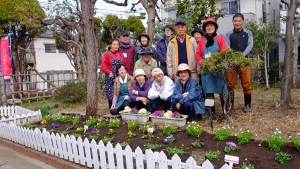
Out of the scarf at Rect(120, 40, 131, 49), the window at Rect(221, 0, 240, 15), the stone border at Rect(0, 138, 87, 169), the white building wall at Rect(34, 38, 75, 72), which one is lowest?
the stone border at Rect(0, 138, 87, 169)

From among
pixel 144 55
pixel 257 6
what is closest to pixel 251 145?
pixel 144 55

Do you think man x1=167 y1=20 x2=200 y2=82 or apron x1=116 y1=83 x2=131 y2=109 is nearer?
man x1=167 y1=20 x2=200 y2=82

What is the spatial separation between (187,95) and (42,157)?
284cm

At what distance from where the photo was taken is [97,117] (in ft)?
20.1

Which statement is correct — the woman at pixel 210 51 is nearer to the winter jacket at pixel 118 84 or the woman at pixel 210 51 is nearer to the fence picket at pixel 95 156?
the winter jacket at pixel 118 84

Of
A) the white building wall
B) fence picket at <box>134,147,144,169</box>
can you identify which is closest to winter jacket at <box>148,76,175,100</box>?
fence picket at <box>134,147,144,169</box>

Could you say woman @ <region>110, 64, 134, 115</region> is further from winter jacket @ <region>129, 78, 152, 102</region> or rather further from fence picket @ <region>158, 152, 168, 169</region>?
fence picket @ <region>158, 152, 168, 169</region>

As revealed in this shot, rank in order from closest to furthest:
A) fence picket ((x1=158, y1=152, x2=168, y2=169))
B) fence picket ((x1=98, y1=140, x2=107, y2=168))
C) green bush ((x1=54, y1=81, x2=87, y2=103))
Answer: fence picket ((x1=158, y1=152, x2=168, y2=169)), fence picket ((x1=98, y1=140, x2=107, y2=168)), green bush ((x1=54, y1=81, x2=87, y2=103))

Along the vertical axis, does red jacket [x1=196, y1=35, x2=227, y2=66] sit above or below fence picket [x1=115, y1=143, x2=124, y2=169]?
above

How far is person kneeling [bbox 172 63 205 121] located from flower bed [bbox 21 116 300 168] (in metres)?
0.50

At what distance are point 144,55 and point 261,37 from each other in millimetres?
8810

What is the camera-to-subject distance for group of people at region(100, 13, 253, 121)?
A: 17.0ft

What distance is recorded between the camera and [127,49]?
6.63 m

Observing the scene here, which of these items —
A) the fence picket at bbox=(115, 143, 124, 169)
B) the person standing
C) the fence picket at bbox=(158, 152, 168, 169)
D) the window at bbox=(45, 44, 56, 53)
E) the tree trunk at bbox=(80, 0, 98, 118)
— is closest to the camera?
the fence picket at bbox=(158, 152, 168, 169)
